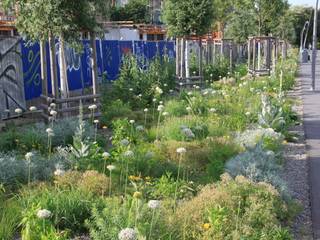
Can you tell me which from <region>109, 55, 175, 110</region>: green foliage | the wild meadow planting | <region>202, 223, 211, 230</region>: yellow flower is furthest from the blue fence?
<region>202, 223, 211, 230</region>: yellow flower

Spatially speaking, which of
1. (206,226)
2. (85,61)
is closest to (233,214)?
(206,226)

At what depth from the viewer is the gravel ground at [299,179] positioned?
518cm

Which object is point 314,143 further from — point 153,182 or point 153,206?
point 153,206

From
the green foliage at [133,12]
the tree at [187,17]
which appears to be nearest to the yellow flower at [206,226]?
the tree at [187,17]

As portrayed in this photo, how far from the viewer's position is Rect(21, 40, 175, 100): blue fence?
13.3m

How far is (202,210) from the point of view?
4.63m

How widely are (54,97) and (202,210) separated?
6520mm

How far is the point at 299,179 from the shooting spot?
273 inches

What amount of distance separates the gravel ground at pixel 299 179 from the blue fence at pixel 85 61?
630 centimetres

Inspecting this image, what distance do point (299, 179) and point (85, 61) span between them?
12173 mm

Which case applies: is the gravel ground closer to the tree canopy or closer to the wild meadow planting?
the wild meadow planting

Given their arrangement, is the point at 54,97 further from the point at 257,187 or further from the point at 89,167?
the point at 257,187

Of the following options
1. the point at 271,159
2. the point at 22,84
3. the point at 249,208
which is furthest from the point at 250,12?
the point at 249,208

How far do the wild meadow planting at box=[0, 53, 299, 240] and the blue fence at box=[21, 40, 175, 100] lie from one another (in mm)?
3952
